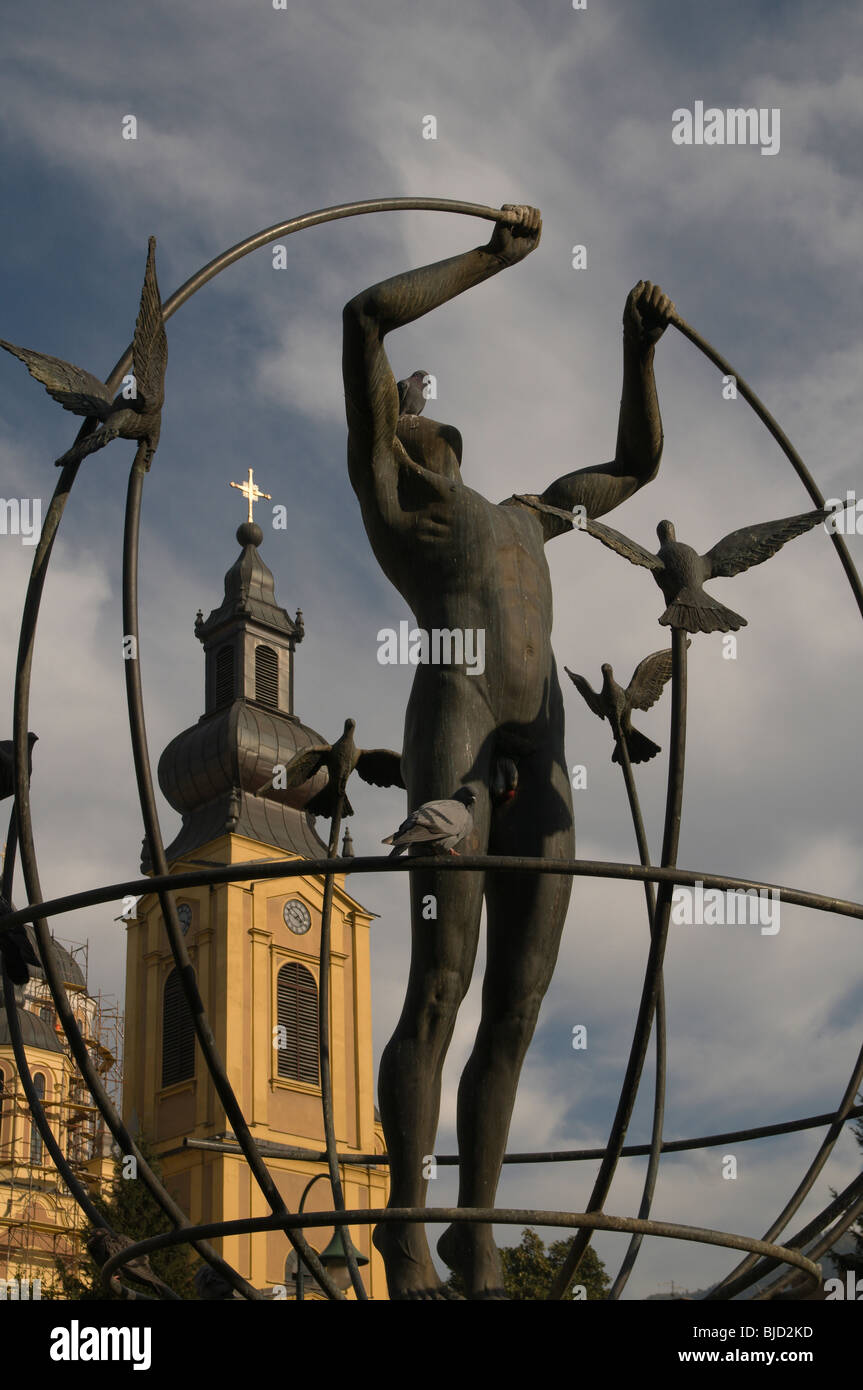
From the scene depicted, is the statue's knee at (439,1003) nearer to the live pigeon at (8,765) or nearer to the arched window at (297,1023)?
the live pigeon at (8,765)

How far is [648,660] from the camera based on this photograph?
636 cm

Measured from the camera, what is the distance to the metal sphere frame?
13.5 feet

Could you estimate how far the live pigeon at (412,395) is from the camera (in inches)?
239

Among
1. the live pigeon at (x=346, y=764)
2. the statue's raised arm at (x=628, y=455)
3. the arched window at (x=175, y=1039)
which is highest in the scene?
the arched window at (x=175, y=1039)

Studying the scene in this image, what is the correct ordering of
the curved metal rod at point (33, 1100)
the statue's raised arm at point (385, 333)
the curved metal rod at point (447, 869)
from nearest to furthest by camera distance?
1. the curved metal rod at point (447, 869)
2. the curved metal rod at point (33, 1100)
3. the statue's raised arm at point (385, 333)

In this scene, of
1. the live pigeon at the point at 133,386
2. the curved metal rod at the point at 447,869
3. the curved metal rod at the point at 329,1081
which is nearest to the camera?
the curved metal rod at the point at 447,869

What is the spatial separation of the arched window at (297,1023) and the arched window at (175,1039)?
11.3 ft

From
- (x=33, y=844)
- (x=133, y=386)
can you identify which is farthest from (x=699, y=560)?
(x=33, y=844)

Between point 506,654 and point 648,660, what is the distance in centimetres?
110

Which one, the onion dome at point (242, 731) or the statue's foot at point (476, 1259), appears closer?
the statue's foot at point (476, 1259)

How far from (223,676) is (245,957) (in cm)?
1125

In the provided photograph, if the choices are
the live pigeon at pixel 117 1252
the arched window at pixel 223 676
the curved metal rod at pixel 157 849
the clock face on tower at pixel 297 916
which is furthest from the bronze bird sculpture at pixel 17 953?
the clock face on tower at pixel 297 916

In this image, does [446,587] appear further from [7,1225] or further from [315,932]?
[315,932]
